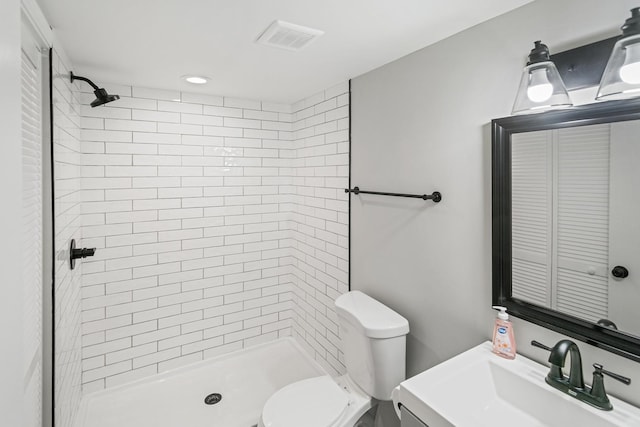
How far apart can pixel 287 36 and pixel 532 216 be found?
4.31 feet

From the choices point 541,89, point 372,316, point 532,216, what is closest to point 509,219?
point 532,216

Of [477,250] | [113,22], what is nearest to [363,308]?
[477,250]

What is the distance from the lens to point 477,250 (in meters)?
1.50

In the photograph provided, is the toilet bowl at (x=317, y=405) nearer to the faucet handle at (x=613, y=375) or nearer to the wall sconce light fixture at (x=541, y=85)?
the faucet handle at (x=613, y=375)

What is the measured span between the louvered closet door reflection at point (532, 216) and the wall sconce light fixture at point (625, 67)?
23 centimetres

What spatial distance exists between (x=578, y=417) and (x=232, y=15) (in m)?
1.91

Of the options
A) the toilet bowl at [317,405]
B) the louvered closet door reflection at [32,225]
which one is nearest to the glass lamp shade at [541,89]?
the toilet bowl at [317,405]

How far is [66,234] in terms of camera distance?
1777 millimetres

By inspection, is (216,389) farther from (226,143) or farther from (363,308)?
(226,143)

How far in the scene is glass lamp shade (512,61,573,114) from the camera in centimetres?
115

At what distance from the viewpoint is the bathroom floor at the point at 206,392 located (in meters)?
2.24

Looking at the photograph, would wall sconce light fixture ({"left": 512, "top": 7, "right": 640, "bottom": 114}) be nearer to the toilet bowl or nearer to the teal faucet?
the teal faucet

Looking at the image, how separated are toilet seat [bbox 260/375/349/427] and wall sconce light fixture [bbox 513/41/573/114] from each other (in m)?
1.56

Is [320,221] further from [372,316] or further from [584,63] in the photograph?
[584,63]
